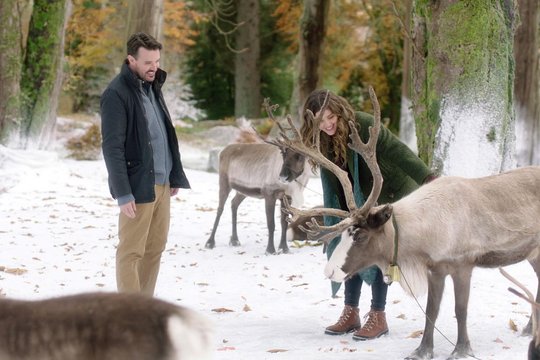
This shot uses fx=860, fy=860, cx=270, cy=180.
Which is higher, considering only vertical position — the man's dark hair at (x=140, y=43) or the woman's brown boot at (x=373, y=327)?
the man's dark hair at (x=140, y=43)

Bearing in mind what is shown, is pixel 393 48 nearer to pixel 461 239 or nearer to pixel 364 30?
pixel 364 30

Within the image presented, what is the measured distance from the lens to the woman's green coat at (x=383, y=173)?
5.84 metres

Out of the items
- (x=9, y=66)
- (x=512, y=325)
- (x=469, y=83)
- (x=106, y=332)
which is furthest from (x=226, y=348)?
(x=9, y=66)

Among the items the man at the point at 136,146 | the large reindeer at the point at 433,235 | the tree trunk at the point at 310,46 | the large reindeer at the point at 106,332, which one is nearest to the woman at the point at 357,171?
the large reindeer at the point at 433,235

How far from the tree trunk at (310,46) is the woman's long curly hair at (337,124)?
12.1m

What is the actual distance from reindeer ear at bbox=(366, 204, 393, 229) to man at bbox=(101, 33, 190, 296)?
1.41 meters

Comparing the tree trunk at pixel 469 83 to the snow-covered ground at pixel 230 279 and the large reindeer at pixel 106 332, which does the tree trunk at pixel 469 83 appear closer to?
the snow-covered ground at pixel 230 279

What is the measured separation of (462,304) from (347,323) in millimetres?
1040

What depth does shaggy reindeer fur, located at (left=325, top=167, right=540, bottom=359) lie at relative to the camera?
525cm

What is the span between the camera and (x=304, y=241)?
34.7 ft

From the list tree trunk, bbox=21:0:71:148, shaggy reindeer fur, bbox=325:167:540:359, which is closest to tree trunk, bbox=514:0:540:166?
tree trunk, bbox=21:0:71:148

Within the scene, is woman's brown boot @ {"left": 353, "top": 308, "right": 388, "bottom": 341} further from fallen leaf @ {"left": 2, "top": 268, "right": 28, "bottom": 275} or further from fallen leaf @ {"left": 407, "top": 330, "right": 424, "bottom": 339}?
fallen leaf @ {"left": 2, "top": 268, "right": 28, "bottom": 275}

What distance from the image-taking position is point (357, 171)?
5.96 m

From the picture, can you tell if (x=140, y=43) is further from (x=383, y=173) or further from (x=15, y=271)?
(x=15, y=271)
